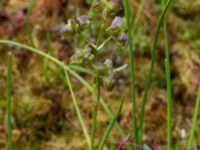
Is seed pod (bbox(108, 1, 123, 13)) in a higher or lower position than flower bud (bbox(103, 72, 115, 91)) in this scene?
higher

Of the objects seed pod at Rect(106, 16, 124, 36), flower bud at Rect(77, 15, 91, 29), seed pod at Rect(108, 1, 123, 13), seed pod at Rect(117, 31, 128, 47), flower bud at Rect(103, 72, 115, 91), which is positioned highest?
seed pod at Rect(108, 1, 123, 13)

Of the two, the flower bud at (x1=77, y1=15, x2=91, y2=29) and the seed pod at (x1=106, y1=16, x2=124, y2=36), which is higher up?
the flower bud at (x1=77, y1=15, x2=91, y2=29)

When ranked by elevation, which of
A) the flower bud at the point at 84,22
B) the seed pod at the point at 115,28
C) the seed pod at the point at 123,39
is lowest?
the seed pod at the point at 123,39

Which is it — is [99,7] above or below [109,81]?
above

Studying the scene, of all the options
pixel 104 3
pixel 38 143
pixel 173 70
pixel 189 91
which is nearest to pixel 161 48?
pixel 173 70

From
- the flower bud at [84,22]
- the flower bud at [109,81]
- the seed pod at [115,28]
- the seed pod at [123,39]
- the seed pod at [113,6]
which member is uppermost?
the seed pod at [113,6]

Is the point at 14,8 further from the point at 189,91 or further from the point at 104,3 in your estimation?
the point at 104,3

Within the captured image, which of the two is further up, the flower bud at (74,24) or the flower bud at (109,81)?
the flower bud at (74,24)

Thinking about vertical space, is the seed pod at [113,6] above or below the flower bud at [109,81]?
above

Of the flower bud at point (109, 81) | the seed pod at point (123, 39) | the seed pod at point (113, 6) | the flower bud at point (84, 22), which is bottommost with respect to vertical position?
the flower bud at point (109, 81)
